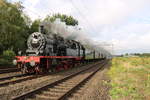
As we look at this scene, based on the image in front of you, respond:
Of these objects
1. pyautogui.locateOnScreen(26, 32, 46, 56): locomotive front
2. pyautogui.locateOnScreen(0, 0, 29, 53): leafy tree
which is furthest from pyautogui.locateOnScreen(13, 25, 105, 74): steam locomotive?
pyautogui.locateOnScreen(0, 0, 29, 53): leafy tree

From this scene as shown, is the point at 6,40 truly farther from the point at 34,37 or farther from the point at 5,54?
the point at 34,37

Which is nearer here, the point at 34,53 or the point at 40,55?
the point at 40,55

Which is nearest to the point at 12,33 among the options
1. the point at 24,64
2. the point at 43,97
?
the point at 24,64

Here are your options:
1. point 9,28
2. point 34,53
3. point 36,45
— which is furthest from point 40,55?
point 9,28

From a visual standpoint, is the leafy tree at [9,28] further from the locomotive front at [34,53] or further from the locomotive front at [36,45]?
the locomotive front at [34,53]

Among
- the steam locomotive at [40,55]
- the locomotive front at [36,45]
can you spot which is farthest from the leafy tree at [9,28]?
the locomotive front at [36,45]

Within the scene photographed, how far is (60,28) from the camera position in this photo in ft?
74.3

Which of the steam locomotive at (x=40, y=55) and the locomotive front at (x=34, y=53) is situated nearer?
the locomotive front at (x=34, y=53)

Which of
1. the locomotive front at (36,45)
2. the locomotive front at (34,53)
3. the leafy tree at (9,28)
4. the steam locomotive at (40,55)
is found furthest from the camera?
the leafy tree at (9,28)

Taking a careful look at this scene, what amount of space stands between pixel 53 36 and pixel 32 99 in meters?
11.0

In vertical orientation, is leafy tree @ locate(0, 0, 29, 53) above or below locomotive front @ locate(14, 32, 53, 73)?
above

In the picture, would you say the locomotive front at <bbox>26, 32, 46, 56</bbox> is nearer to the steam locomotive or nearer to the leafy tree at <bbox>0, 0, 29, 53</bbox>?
the steam locomotive

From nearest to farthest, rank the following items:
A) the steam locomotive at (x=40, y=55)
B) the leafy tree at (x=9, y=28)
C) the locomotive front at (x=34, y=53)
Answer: the locomotive front at (x=34, y=53)
the steam locomotive at (x=40, y=55)
the leafy tree at (x=9, y=28)

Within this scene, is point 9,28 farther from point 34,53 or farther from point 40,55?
point 40,55
